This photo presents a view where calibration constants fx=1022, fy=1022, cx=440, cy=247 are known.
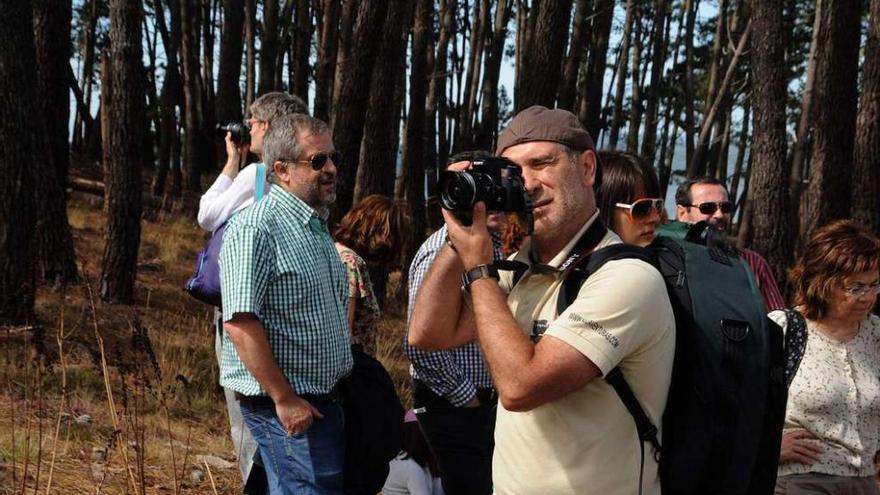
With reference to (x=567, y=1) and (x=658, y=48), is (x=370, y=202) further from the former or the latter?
(x=658, y=48)

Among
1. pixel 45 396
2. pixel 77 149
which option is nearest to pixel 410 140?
pixel 45 396

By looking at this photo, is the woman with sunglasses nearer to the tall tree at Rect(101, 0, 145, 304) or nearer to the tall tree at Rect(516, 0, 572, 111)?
the tall tree at Rect(516, 0, 572, 111)

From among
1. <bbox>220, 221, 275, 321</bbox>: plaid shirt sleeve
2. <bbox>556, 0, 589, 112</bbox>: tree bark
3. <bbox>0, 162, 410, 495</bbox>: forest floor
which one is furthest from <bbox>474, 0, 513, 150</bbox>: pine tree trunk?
<bbox>220, 221, 275, 321</bbox>: plaid shirt sleeve

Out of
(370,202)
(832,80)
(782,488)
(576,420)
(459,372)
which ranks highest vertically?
(832,80)

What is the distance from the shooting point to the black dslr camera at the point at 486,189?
2.31 m

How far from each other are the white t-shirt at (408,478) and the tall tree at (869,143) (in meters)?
7.28

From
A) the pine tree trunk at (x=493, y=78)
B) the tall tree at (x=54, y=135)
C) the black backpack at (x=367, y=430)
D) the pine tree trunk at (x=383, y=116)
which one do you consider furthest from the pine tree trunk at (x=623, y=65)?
the black backpack at (x=367, y=430)

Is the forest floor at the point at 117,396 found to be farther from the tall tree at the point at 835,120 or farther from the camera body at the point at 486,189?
the tall tree at the point at 835,120

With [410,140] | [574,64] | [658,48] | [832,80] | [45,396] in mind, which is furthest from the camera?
[658,48]

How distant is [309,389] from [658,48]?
86.4ft

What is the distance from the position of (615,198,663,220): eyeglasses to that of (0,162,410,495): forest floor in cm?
167

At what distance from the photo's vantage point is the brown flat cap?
2443mm

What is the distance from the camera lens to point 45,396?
21.9ft

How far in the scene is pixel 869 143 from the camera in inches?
408
